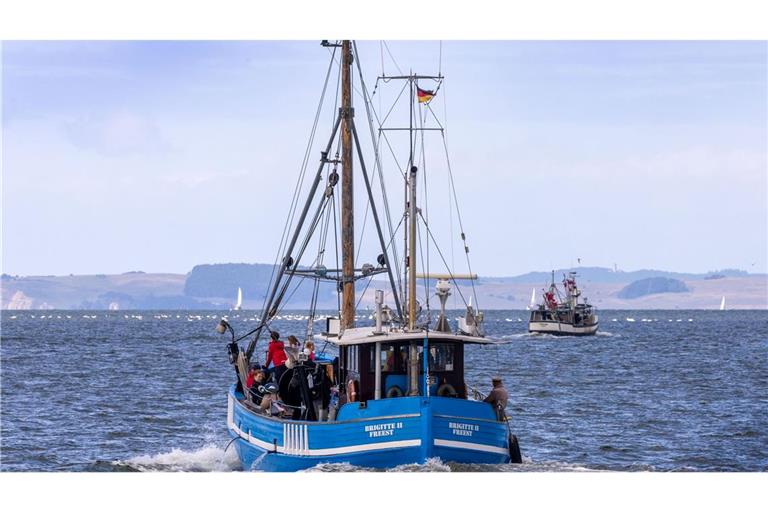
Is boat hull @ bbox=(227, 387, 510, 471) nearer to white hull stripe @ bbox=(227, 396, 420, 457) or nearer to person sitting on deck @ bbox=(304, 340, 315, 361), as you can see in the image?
white hull stripe @ bbox=(227, 396, 420, 457)

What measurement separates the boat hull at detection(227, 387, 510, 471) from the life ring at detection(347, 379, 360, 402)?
0.62 metres

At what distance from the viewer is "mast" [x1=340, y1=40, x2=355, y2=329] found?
1804 inches

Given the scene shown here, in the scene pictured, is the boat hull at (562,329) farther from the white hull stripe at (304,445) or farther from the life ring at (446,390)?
the life ring at (446,390)

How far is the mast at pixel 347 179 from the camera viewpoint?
4581cm

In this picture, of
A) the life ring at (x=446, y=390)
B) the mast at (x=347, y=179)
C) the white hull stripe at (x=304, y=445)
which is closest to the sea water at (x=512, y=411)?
the white hull stripe at (x=304, y=445)

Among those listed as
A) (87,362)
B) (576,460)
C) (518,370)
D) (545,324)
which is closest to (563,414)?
(576,460)

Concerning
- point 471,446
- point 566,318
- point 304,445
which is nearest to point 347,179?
point 304,445

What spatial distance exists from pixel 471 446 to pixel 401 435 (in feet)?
6.30

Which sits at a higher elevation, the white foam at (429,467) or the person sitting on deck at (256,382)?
the person sitting on deck at (256,382)

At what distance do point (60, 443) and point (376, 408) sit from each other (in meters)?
18.0

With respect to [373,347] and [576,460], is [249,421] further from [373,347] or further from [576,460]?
[576,460]

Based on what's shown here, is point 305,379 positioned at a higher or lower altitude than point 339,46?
lower

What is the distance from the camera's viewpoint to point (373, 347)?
118 ft

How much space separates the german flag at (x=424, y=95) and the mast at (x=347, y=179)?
280cm
